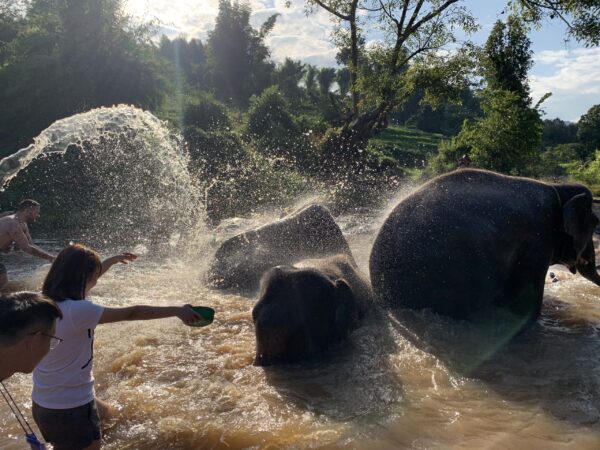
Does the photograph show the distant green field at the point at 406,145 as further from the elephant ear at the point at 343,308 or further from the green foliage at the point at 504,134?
the elephant ear at the point at 343,308

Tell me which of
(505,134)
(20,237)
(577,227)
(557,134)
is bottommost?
(20,237)

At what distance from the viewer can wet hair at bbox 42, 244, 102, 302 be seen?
3053 mm

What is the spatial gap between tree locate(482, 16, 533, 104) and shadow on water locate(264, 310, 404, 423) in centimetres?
1703

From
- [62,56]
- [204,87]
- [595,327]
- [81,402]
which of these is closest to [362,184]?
[62,56]

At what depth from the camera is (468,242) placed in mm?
5543

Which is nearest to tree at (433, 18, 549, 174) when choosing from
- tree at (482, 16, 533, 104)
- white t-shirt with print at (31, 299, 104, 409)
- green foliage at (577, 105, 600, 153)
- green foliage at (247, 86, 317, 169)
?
tree at (482, 16, 533, 104)

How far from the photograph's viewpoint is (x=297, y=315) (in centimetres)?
468

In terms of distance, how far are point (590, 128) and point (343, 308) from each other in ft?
91.5

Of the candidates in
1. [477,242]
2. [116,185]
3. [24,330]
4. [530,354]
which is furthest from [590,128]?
[24,330]

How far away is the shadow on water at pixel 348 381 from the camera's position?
155 inches

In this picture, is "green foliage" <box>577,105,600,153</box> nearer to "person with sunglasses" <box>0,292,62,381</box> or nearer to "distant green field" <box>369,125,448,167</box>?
"distant green field" <box>369,125,448,167</box>

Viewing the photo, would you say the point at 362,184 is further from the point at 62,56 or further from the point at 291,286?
the point at 291,286

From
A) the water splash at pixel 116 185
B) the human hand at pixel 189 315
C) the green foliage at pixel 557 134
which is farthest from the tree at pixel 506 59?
the green foliage at pixel 557 134

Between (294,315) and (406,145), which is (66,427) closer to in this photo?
(294,315)
